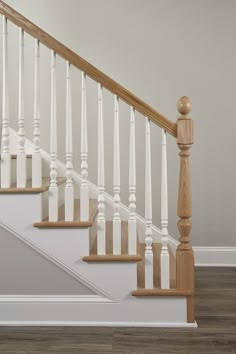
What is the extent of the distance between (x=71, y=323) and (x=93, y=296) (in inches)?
7.5

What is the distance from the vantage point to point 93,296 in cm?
252

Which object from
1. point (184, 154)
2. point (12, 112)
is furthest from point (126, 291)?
point (12, 112)

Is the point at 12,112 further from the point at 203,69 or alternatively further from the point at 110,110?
the point at 203,69

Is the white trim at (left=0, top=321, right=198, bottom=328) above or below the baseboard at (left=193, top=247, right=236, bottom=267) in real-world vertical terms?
below

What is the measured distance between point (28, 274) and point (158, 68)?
6.87 feet

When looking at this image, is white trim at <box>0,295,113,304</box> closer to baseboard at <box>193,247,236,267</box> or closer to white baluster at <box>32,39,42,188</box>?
white baluster at <box>32,39,42,188</box>

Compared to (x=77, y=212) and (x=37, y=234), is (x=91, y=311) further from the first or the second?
(x=77, y=212)

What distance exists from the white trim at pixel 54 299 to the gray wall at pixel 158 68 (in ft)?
4.44

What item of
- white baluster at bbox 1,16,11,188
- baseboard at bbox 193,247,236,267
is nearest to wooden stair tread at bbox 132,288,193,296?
white baluster at bbox 1,16,11,188

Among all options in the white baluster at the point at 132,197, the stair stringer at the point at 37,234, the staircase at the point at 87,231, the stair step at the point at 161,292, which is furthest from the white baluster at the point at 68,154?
the stair step at the point at 161,292

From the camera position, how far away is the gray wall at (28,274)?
2508mm

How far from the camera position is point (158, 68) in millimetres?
3748

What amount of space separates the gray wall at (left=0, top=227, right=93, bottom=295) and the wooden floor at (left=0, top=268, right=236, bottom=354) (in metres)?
0.21

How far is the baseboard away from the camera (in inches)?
148
